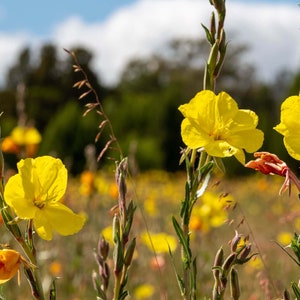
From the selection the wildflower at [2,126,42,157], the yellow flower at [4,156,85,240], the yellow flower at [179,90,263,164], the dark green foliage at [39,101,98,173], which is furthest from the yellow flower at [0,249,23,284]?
the dark green foliage at [39,101,98,173]

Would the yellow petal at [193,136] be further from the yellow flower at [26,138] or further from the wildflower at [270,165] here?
Result: the yellow flower at [26,138]

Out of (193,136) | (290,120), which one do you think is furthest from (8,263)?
(290,120)

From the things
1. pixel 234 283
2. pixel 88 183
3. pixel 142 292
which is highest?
pixel 234 283

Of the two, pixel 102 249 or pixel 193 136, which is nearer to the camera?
pixel 193 136

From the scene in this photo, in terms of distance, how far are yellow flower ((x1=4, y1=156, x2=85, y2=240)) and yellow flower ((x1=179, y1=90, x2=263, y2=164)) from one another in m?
0.20

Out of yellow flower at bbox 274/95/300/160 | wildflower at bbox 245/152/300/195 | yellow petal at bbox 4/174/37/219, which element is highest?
yellow flower at bbox 274/95/300/160

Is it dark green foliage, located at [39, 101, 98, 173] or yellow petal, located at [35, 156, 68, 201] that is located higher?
yellow petal, located at [35, 156, 68, 201]

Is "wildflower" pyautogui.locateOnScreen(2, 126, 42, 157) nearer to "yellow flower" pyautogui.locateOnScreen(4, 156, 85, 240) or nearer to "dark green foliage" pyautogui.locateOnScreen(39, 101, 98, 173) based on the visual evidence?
"yellow flower" pyautogui.locateOnScreen(4, 156, 85, 240)

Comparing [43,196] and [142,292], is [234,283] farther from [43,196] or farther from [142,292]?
[142,292]

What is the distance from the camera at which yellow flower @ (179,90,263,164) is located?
104 centimetres

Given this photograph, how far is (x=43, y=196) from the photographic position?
995 millimetres

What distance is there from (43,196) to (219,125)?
0.98 feet

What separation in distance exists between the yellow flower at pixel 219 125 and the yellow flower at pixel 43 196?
202 mm

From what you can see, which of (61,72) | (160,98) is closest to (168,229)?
(160,98)
